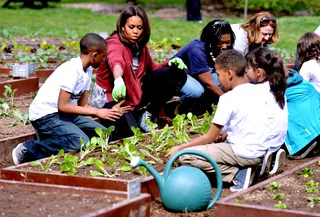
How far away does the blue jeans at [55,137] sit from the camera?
6.95 metres

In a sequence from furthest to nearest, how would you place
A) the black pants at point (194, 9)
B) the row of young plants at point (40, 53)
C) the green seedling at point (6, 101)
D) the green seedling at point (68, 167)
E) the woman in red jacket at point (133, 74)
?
the black pants at point (194, 9) → the row of young plants at point (40, 53) → the green seedling at point (6, 101) → the woman in red jacket at point (133, 74) → the green seedling at point (68, 167)

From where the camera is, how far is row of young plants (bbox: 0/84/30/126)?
324 inches

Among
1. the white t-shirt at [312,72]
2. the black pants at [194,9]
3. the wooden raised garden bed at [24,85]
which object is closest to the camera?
the white t-shirt at [312,72]

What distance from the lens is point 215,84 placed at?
336 inches

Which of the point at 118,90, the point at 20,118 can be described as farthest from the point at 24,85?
the point at 118,90

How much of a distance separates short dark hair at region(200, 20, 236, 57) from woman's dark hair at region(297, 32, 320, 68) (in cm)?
73

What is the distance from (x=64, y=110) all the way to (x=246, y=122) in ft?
5.14

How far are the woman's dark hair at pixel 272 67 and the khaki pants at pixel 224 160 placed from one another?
1.93ft

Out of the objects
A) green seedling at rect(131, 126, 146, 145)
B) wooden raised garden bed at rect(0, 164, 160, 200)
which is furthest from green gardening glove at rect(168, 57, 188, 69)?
wooden raised garden bed at rect(0, 164, 160, 200)

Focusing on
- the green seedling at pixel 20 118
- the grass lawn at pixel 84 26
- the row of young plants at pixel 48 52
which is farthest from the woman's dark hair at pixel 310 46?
the grass lawn at pixel 84 26

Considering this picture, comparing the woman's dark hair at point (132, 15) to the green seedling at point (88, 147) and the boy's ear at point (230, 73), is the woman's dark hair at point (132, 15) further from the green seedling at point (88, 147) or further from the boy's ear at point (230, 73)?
the boy's ear at point (230, 73)

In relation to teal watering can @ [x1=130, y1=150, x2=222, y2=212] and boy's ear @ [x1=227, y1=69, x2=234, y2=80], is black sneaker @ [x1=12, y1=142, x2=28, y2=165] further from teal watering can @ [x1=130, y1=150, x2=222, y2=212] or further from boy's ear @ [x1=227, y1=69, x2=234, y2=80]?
boy's ear @ [x1=227, y1=69, x2=234, y2=80]

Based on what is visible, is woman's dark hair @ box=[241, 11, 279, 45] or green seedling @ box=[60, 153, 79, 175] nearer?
green seedling @ box=[60, 153, 79, 175]

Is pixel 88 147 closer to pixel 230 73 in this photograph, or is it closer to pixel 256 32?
pixel 230 73
